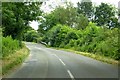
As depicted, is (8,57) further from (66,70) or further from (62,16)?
(62,16)

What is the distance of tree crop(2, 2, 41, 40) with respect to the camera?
24.1 metres

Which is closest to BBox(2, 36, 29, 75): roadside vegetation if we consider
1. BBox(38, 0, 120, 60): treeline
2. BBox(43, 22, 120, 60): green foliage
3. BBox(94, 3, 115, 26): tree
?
BBox(43, 22, 120, 60): green foliage

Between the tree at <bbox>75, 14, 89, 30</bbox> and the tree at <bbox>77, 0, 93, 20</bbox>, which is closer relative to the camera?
the tree at <bbox>75, 14, 89, 30</bbox>

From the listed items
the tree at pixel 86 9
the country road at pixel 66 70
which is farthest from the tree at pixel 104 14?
the country road at pixel 66 70

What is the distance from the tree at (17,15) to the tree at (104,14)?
4935 centimetres

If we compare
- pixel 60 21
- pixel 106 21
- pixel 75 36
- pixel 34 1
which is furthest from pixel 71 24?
pixel 34 1

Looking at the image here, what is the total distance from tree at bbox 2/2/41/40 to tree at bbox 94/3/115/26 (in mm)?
49349

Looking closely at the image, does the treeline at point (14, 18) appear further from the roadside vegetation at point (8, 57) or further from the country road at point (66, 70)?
the country road at point (66, 70)

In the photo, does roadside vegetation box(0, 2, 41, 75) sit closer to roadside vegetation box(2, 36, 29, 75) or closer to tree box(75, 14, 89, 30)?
roadside vegetation box(2, 36, 29, 75)

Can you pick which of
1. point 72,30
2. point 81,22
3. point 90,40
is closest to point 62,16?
point 81,22

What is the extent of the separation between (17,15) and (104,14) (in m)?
62.1

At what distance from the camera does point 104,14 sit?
309 ft

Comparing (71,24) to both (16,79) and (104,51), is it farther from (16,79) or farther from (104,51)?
(16,79)

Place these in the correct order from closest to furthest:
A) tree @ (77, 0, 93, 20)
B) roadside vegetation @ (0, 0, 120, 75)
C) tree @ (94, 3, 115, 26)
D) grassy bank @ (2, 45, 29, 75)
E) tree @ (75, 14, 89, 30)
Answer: grassy bank @ (2, 45, 29, 75)
roadside vegetation @ (0, 0, 120, 75)
tree @ (75, 14, 89, 30)
tree @ (94, 3, 115, 26)
tree @ (77, 0, 93, 20)
